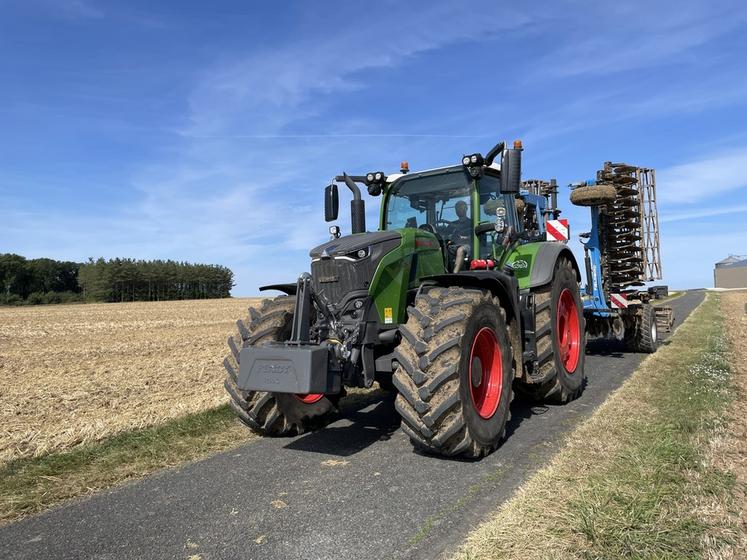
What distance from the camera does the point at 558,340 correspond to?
6.40m

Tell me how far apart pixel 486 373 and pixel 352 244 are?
5.66 ft

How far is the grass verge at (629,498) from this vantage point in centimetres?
277

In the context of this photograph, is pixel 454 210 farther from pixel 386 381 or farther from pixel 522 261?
pixel 386 381

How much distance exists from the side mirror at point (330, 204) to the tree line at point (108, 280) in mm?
78037

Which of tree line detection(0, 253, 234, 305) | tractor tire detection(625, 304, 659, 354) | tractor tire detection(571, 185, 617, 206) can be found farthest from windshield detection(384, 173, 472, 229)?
tree line detection(0, 253, 234, 305)

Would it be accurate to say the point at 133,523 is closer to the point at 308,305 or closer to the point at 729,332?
the point at 308,305

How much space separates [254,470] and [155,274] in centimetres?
8724

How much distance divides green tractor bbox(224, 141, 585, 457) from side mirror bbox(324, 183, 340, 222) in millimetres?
16

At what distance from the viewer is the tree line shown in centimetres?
7900

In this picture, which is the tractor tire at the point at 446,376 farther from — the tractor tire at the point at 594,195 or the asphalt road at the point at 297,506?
the tractor tire at the point at 594,195

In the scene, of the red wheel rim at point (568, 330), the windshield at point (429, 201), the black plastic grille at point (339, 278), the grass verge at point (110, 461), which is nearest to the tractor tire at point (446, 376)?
the black plastic grille at point (339, 278)

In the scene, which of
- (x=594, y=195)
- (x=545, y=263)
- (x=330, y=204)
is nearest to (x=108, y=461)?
(x=330, y=204)

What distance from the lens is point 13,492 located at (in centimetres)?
395

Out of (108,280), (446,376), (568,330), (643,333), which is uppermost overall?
(108,280)
